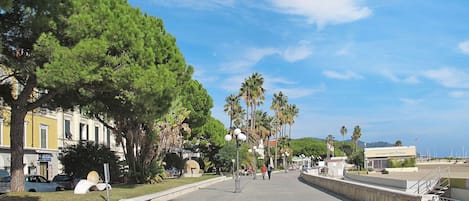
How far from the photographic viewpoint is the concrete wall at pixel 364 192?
14.6 metres

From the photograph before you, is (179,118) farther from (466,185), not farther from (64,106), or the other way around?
(466,185)

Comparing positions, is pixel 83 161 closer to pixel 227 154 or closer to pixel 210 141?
pixel 210 141

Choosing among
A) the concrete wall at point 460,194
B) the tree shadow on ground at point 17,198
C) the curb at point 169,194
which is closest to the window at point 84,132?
the curb at point 169,194

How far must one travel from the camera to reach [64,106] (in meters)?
24.2

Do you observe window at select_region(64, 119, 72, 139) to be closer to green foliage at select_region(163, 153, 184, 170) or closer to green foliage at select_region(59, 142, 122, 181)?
green foliage at select_region(163, 153, 184, 170)

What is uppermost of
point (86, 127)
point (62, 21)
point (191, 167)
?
point (62, 21)

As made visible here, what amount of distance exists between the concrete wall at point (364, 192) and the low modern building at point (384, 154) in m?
86.7

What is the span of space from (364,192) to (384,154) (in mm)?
103358

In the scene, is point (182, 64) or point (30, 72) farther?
point (182, 64)

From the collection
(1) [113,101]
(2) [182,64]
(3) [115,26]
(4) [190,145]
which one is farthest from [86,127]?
(3) [115,26]

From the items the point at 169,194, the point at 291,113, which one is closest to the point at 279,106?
the point at 291,113

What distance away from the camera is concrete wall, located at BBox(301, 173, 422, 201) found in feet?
48.0

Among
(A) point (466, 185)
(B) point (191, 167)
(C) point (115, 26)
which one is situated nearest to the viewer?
(C) point (115, 26)

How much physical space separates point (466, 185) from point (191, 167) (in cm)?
2777
